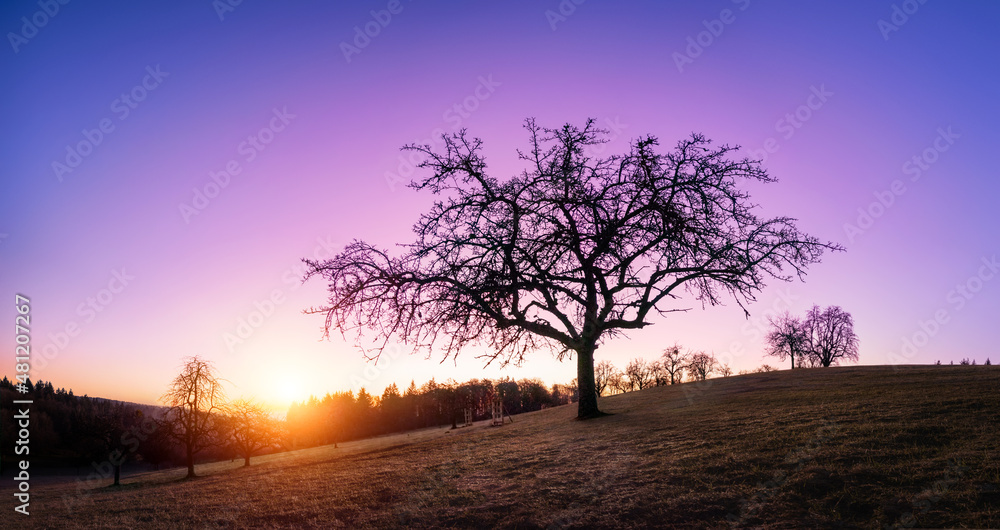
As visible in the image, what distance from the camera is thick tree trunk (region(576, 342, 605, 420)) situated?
1877 centimetres

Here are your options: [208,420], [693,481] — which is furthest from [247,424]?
[693,481]

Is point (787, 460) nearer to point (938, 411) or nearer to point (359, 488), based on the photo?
point (938, 411)

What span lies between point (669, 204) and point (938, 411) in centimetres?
870

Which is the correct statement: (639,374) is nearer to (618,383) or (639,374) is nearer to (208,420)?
(618,383)

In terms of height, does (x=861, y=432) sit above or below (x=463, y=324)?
below

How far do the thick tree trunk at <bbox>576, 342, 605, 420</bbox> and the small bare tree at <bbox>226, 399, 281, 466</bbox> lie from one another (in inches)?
938

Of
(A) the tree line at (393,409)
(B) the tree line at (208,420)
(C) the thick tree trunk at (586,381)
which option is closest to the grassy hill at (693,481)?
(C) the thick tree trunk at (586,381)

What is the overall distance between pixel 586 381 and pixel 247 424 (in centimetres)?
2927

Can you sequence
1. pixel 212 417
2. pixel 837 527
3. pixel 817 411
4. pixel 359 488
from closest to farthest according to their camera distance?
pixel 837 527
pixel 359 488
pixel 817 411
pixel 212 417

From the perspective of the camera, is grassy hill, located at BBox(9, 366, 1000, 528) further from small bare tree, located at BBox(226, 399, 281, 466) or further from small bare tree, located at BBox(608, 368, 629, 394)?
small bare tree, located at BBox(608, 368, 629, 394)

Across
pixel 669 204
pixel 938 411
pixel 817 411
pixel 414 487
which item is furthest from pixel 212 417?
pixel 938 411

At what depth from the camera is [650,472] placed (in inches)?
354

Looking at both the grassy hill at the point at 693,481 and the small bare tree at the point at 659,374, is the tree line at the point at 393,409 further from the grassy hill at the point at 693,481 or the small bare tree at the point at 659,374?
the grassy hill at the point at 693,481

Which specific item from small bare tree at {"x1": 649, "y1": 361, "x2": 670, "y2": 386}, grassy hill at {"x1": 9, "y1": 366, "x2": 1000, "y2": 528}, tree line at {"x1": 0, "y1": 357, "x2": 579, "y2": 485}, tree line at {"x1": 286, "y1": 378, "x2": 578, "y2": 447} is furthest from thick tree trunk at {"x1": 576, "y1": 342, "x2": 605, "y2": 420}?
small bare tree at {"x1": 649, "y1": 361, "x2": 670, "y2": 386}
